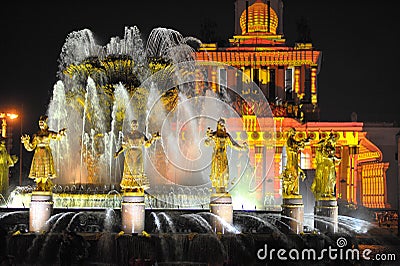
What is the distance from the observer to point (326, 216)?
22781 mm

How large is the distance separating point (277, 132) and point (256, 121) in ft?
5.83

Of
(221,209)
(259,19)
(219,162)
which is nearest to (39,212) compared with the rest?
(221,209)

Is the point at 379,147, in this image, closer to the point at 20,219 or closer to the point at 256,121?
the point at 256,121

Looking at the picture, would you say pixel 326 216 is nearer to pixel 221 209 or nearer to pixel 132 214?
pixel 221 209

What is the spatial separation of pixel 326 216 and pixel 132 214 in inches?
261

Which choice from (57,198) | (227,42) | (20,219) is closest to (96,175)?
(57,198)

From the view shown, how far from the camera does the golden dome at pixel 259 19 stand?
66.1 m

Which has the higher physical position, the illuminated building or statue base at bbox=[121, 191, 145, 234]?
the illuminated building

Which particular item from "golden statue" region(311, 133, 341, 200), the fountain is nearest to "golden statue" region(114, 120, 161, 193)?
the fountain

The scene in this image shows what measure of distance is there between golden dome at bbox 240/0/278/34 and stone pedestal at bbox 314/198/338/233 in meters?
44.3

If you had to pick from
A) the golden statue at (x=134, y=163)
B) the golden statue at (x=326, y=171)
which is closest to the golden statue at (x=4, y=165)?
the golden statue at (x=134, y=163)

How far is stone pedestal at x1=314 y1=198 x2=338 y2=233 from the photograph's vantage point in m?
22.6

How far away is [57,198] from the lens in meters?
24.3

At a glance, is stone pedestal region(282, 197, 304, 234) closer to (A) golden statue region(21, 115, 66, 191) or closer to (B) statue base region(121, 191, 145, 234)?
(B) statue base region(121, 191, 145, 234)
